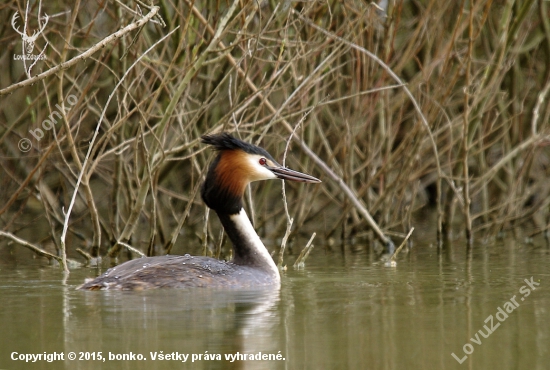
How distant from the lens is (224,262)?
7.39 meters

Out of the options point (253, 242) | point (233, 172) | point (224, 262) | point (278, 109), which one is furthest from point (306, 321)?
point (278, 109)

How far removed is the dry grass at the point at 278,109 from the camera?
8492 mm

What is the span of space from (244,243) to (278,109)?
1.41 m

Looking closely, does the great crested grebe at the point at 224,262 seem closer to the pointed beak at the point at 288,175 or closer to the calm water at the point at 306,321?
the pointed beak at the point at 288,175

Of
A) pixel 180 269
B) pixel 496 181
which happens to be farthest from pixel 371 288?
pixel 496 181

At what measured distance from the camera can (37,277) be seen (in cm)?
776

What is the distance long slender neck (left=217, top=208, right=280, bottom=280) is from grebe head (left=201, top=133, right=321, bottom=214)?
0.23 feet

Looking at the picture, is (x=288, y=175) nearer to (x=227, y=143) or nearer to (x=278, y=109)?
(x=227, y=143)

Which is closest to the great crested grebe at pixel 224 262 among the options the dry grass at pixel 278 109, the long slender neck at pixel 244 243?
the long slender neck at pixel 244 243

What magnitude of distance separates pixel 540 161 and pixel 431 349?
30.9ft

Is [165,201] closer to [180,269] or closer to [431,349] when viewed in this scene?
[180,269]

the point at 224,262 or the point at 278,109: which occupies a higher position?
the point at 278,109

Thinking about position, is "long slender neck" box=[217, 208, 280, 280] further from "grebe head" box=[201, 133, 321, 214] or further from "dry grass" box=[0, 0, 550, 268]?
"dry grass" box=[0, 0, 550, 268]

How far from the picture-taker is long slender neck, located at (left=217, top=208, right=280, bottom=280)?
25.0ft
